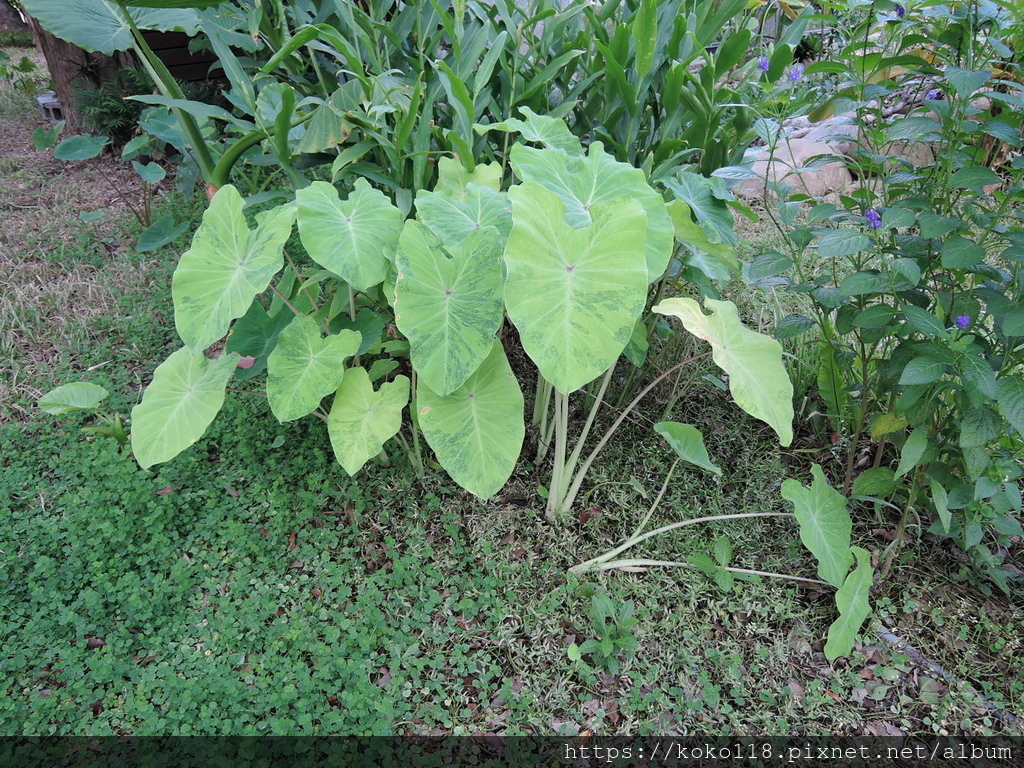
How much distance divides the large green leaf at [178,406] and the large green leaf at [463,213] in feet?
1.94

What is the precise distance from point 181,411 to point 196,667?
548mm

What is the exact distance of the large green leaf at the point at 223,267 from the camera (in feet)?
4.37

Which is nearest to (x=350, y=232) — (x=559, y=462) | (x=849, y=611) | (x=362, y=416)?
(x=362, y=416)

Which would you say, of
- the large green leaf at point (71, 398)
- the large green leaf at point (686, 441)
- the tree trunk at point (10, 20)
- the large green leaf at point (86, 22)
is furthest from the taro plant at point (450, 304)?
the tree trunk at point (10, 20)

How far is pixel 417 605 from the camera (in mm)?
1482

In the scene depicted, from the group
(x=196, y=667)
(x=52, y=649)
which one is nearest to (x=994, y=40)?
(x=196, y=667)

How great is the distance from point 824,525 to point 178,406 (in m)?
1.48

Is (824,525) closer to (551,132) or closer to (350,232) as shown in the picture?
(551,132)

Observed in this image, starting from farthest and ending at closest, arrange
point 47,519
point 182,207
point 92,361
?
1. point 182,207
2. point 92,361
3. point 47,519

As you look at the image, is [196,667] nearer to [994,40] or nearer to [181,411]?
[181,411]

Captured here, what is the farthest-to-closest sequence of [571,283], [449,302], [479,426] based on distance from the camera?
1. [479,426]
2. [449,302]
3. [571,283]

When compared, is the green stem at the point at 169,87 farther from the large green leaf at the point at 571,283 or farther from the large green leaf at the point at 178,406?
the large green leaf at the point at 571,283

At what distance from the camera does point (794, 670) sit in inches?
56.0

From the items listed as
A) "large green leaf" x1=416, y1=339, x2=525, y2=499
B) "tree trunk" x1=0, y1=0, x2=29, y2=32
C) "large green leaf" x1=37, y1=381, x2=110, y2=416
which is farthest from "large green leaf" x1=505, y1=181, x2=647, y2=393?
"tree trunk" x1=0, y1=0, x2=29, y2=32
